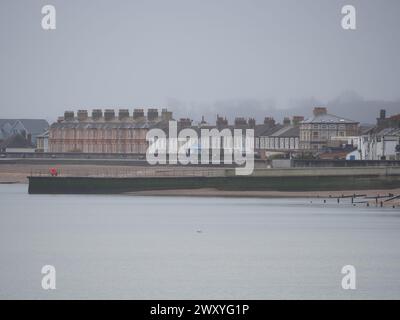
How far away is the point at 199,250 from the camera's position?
5703cm

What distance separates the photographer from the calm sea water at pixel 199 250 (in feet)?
147

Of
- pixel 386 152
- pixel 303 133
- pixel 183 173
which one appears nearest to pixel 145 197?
pixel 183 173

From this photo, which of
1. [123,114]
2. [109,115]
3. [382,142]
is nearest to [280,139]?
[123,114]

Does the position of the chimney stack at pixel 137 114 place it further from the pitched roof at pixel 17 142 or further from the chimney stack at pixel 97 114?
the pitched roof at pixel 17 142

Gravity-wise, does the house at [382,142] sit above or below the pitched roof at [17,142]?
above

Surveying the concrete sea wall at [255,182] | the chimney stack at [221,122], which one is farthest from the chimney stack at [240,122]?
the concrete sea wall at [255,182]

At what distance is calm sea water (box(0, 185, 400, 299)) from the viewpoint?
4478 cm

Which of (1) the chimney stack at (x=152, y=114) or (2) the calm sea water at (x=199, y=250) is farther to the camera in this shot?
(1) the chimney stack at (x=152, y=114)

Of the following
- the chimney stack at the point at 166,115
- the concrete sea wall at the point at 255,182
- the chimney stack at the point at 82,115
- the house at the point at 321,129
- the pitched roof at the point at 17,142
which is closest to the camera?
the concrete sea wall at the point at 255,182

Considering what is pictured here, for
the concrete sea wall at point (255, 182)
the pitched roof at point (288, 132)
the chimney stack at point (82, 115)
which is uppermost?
the chimney stack at point (82, 115)

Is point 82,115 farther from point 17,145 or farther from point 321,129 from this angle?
point 321,129

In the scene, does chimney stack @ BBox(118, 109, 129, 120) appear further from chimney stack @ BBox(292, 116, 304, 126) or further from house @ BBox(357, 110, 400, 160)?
house @ BBox(357, 110, 400, 160)

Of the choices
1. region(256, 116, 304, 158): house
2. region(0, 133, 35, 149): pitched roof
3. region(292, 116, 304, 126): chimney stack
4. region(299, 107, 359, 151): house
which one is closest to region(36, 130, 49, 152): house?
region(0, 133, 35, 149): pitched roof
